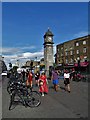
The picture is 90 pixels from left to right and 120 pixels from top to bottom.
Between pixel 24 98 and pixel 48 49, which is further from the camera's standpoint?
pixel 48 49

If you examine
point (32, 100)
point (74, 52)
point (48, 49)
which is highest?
point (74, 52)

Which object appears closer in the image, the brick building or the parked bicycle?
the parked bicycle

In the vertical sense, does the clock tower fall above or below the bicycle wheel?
above

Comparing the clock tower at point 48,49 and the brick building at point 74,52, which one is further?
the brick building at point 74,52

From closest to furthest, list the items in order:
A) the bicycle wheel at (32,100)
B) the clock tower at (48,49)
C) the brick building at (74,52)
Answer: the bicycle wheel at (32,100), the clock tower at (48,49), the brick building at (74,52)

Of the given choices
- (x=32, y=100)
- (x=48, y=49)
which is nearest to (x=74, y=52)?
(x=48, y=49)

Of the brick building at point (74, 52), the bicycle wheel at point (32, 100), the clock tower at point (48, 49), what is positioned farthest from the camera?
the brick building at point (74, 52)

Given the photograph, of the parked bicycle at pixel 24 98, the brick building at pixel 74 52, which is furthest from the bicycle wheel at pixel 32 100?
the brick building at pixel 74 52

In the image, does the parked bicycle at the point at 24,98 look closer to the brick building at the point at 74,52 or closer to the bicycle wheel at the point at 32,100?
the bicycle wheel at the point at 32,100

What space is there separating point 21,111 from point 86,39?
65980 millimetres

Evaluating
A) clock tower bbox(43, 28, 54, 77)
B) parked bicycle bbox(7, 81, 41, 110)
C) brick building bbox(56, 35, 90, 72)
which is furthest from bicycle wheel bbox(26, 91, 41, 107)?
brick building bbox(56, 35, 90, 72)

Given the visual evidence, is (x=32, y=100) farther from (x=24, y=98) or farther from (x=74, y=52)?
(x=74, y=52)

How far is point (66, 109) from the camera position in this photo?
11.1 m

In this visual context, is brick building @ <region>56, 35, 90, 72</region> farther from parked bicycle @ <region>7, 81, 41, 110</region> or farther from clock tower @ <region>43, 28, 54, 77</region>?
parked bicycle @ <region>7, 81, 41, 110</region>
